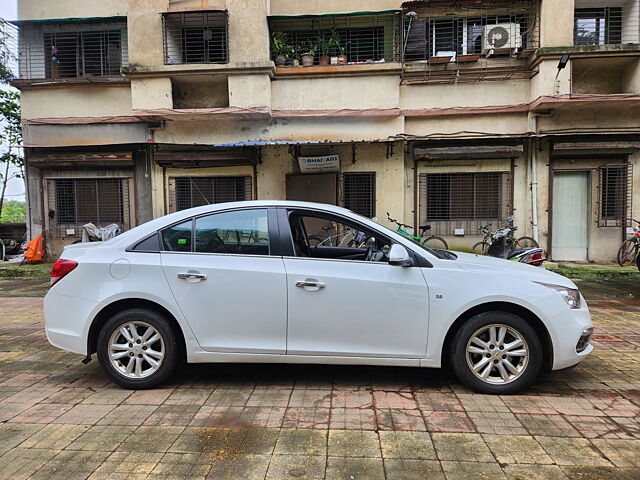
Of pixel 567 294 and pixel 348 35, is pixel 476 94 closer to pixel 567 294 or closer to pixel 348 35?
pixel 348 35

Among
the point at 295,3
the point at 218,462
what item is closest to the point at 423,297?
the point at 218,462

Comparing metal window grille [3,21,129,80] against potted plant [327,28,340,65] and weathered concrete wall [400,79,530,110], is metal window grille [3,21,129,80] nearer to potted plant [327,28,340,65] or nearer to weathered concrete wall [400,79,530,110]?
potted plant [327,28,340,65]

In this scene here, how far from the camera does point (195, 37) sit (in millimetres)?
12562

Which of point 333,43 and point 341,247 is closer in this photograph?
point 341,247

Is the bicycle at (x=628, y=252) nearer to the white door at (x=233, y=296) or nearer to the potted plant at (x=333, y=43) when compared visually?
Result: the potted plant at (x=333, y=43)

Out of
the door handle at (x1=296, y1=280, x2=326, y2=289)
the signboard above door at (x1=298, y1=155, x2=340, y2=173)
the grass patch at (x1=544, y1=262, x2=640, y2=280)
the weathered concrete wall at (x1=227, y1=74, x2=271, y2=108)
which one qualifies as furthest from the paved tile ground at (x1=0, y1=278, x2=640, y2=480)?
the weathered concrete wall at (x1=227, y1=74, x2=271, y2=108)

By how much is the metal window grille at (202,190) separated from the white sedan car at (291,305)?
28.6 feet

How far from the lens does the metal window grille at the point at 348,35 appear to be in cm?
1205

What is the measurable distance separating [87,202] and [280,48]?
7.10 m

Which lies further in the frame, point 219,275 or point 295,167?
point 295,167

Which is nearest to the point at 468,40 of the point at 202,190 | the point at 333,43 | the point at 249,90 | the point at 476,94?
the point at 476,94

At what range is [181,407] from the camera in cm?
359

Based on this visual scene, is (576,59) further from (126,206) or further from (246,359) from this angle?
(126,206)

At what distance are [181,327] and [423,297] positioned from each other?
209cm
